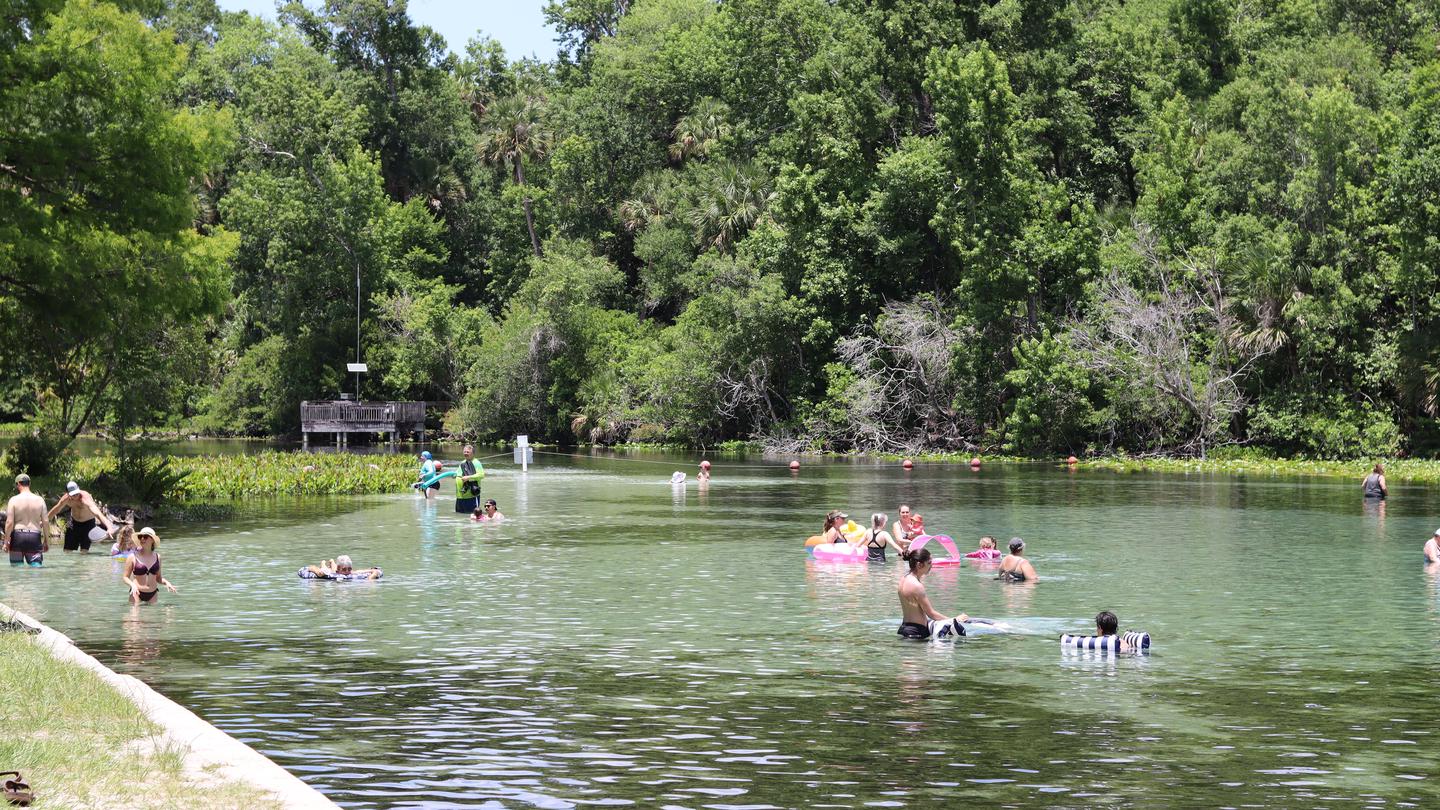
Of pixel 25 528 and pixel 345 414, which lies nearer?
pixel 25 528

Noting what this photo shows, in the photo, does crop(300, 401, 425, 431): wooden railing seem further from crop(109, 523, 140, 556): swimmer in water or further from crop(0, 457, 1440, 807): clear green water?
crop(109, 523, 140, 556): swimmer in water

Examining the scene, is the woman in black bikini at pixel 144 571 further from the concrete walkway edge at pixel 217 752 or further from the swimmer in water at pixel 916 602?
the swimmer in water at pixel 916 602

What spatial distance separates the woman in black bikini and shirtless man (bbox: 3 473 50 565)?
17.9 ft

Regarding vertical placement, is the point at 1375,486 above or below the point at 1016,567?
above

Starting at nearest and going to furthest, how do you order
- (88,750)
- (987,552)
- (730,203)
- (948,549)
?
1. (88,750)
2. (987,552)
3. (948,549)
4. (730,203)

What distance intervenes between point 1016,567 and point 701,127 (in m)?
68.1

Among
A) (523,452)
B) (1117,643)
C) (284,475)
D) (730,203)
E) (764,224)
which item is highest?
(730,203)

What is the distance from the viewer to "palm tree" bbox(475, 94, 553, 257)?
338 feet

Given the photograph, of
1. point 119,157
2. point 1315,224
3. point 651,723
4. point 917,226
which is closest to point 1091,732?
point 651,723

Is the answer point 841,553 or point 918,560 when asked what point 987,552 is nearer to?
point 841,553

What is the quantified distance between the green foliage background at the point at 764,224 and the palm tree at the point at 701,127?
9.1 inches

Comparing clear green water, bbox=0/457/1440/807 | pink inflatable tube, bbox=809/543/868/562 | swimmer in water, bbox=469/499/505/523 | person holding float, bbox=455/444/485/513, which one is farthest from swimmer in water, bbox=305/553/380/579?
person holding float, bbox=455/444/485/513

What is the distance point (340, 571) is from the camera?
2725 centimetres

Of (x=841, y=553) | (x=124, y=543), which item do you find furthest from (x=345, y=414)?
(x=841, y=553)
